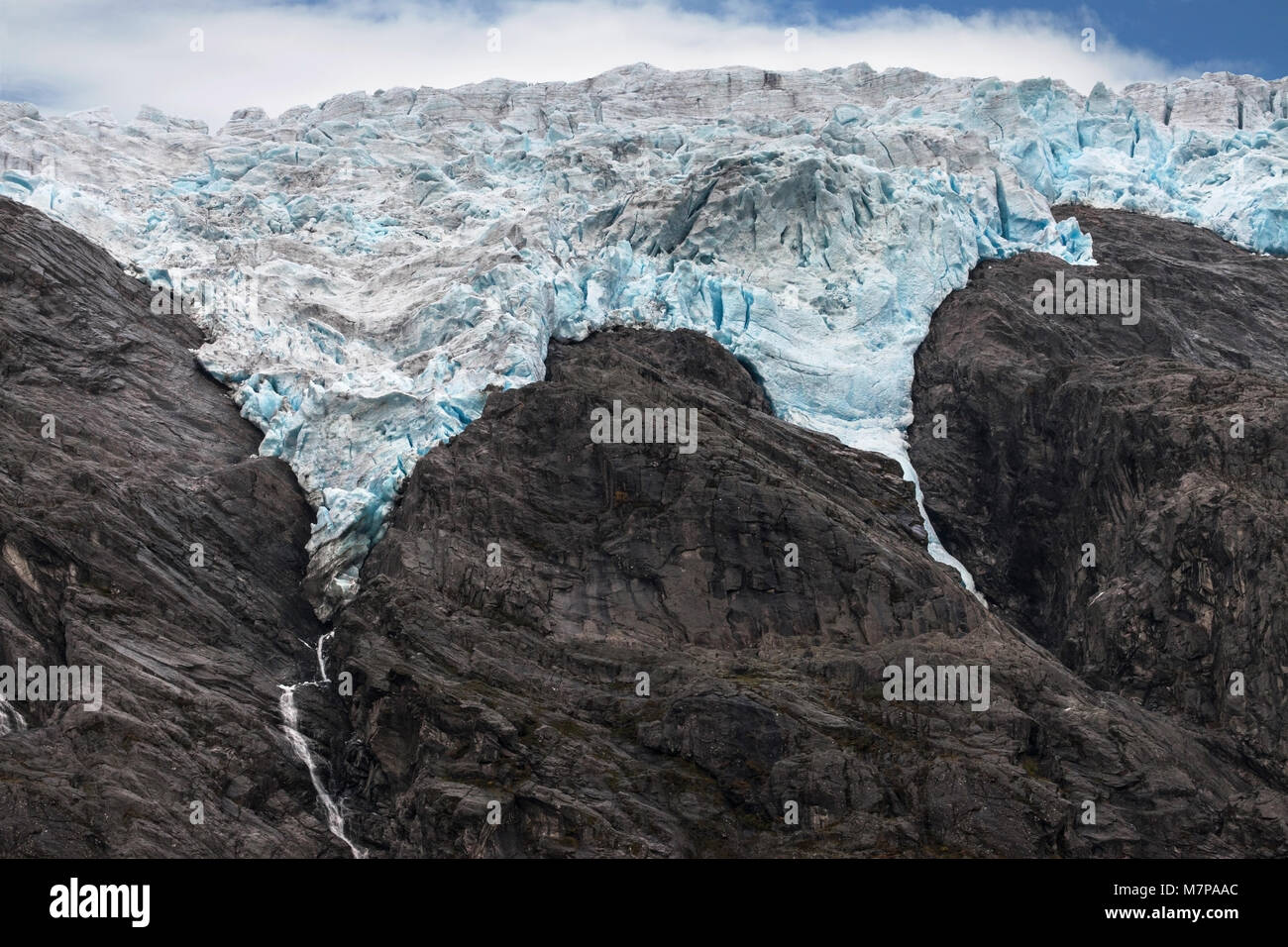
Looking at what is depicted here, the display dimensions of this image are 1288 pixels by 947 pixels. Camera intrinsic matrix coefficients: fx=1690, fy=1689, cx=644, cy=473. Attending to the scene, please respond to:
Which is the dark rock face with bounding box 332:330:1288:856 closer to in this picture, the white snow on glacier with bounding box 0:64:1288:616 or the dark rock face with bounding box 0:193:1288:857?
the dark rock face with bounding box 0:193:1288:857

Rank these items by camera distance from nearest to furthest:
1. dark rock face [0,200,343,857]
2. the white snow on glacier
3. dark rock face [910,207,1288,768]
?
dark rock face [0,200,343,857] < dark rock face [910,207,1288,768] < the white snow on glacier

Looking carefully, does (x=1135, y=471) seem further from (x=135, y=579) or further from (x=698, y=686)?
(x=135, y=579)

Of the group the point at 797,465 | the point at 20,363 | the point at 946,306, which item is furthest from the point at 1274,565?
the point at 20,363

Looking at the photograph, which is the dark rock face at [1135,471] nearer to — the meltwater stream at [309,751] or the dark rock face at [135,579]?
the meltwater stream at [309,751]

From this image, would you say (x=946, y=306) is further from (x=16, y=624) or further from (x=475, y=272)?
(x=16, y=624)

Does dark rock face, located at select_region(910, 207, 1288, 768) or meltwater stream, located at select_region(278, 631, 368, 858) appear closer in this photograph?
meltwater stream, located at select_region(278, 631, 368, 858)

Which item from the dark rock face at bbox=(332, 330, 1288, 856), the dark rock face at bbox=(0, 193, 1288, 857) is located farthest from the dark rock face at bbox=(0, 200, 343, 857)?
the dark rock face at bbox=(332, 330, 1288, 856)

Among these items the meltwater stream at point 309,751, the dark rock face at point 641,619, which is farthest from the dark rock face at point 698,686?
the meltwater stream at point 309,751

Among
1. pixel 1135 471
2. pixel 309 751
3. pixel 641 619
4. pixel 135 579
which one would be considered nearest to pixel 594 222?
pixel 641 619
